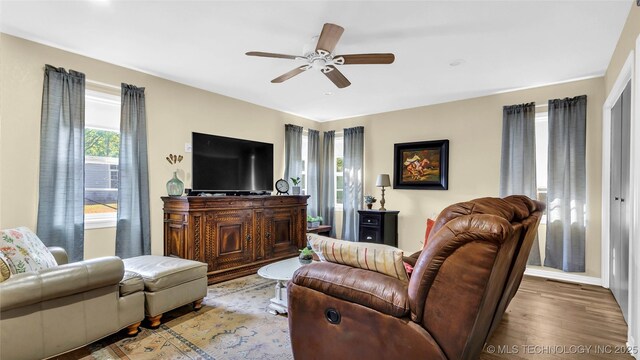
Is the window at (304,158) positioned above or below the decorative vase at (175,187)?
above

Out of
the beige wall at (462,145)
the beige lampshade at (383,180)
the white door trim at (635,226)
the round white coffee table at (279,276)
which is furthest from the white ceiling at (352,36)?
the round white coffee table at (279,276)

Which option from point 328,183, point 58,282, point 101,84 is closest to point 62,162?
point 101,84

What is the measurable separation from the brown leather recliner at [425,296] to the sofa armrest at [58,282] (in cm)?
142

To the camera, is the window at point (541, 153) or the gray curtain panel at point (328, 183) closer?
the window at point (541, 153)

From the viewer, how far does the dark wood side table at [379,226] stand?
517 cm

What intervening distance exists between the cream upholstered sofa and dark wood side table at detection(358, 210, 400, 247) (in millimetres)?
3625

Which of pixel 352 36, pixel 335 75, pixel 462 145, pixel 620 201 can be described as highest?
pixel 352 36

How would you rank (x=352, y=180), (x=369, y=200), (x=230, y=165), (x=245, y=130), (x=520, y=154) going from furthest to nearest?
(x=352, y=180), (x=369, y=200), (x=245, y=130), (x=230, y=165), (x=520, y=154)

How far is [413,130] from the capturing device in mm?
5312

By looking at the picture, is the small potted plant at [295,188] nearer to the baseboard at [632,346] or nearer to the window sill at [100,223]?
the window sill at [100,223]

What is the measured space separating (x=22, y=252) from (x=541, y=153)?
5.56 metres

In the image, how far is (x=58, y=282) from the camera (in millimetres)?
1939

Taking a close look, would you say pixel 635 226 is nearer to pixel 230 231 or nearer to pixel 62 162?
pixel 230 231

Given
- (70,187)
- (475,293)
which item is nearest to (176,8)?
(70,187)
